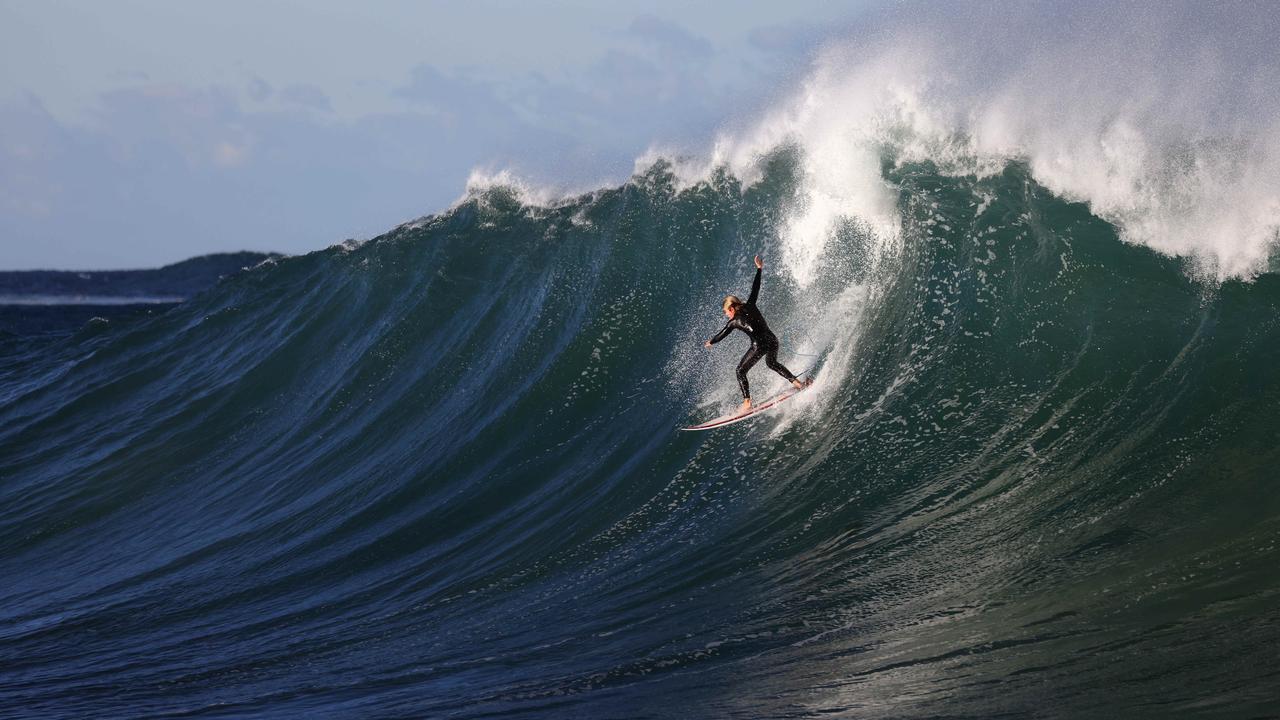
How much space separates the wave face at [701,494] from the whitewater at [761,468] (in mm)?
32

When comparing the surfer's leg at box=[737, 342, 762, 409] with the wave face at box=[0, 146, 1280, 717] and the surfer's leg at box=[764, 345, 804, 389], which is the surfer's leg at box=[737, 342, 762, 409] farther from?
the wave face at box=[0, 146, 1280, 717]

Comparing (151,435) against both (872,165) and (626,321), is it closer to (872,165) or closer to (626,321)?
(626,321)

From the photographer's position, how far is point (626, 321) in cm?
1080

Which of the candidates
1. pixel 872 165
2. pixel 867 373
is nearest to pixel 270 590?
pixel 867 373

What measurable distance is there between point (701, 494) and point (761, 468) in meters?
0.47

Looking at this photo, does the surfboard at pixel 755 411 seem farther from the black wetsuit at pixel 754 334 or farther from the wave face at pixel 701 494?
the black wetsuit at pixel 754 334

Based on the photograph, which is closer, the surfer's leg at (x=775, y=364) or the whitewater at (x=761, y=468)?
the whitewater at (x=761, y=468)

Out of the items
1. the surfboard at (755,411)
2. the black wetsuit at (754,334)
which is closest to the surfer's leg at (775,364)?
the black wetsuit at (754,334)

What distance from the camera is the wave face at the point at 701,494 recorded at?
18.0 ft

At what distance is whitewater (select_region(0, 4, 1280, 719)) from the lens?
18.3ft

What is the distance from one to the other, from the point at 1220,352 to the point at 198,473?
934 cm

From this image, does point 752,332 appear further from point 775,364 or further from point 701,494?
point 701,494

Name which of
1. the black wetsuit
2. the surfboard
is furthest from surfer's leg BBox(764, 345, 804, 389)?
the surfboard

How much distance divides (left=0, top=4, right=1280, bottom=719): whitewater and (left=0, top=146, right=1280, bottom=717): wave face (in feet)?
0.11
